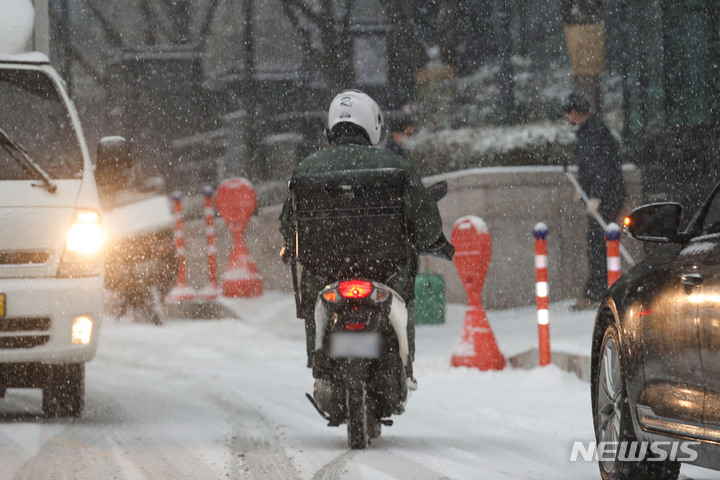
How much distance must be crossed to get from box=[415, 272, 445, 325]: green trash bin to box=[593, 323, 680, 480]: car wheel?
771 centimetres

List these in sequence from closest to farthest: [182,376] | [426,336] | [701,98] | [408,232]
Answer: [408,232] < [182,376] < [426,336] < [701,98]

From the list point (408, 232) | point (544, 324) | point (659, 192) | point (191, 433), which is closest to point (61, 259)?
point (191, 433)

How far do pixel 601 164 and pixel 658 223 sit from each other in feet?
28.9

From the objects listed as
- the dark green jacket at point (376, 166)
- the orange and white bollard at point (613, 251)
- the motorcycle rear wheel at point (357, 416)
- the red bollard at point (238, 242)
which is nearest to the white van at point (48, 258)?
the dark green jacket at point (376, 166)

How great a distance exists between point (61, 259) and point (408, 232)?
2.23m

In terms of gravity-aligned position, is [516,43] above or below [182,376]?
above

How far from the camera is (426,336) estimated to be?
42.5 ft

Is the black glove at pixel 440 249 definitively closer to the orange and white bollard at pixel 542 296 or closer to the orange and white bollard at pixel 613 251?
the orange and white bollard at pixel 613 251

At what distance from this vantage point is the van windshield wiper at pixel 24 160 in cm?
812

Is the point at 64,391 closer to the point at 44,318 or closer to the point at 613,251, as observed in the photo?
the point at 44,318

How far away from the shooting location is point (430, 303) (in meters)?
13.9

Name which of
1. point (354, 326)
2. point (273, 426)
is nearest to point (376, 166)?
point (354, 326)

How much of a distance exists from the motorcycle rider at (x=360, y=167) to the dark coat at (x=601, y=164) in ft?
22.9

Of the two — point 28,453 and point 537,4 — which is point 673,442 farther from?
point 537,4
